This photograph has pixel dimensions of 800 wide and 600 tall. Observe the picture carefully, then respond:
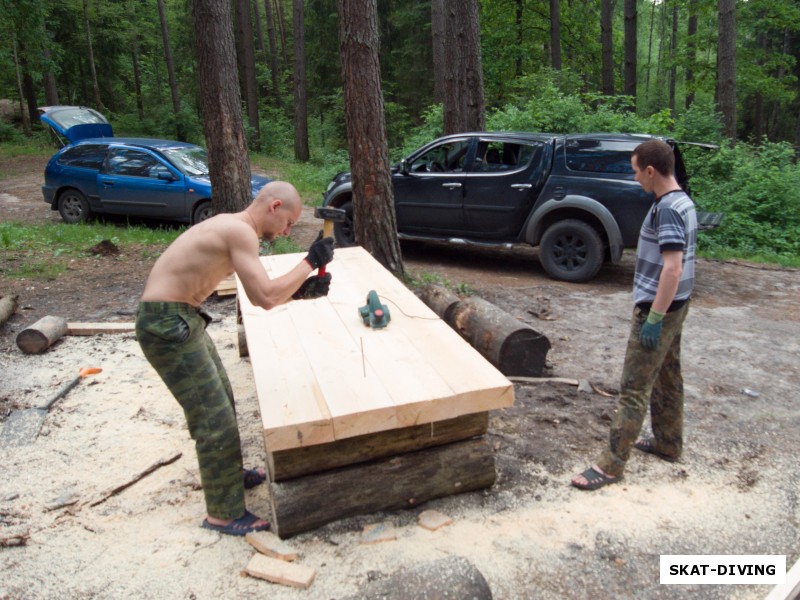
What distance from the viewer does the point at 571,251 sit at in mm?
8422

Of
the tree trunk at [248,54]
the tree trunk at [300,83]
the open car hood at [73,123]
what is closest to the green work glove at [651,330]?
the open car hood at [73,123]

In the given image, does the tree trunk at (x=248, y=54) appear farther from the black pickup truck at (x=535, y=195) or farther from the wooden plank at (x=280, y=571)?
the wooden plank at (x=280, y=571)

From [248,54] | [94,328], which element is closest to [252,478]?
[94,328]

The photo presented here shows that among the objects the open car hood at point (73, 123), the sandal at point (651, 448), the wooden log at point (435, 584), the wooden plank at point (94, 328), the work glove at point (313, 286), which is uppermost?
the open car hood at point (73, 123)

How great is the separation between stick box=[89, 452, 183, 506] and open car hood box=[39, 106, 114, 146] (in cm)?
1084

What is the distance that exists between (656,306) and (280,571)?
2.37 meters

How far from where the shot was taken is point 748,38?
99.7 ft

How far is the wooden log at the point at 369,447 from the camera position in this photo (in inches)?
126

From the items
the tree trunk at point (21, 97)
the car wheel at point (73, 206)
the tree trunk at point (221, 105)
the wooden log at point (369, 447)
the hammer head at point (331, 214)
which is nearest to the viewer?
the wooden log at point (369, 447)

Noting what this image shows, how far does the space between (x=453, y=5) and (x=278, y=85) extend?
2199 cm

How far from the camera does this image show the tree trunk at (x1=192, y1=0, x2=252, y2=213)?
28.9ft

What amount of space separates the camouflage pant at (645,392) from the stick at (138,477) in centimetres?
273

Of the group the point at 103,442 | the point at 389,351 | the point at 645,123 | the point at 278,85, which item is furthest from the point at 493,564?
the point at 278,85

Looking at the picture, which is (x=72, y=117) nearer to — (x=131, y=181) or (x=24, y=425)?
(x=131, y=181)
